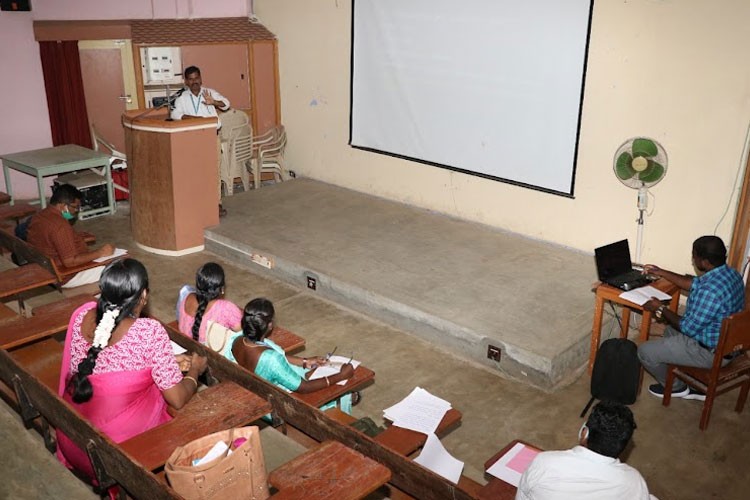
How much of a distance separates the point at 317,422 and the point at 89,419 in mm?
1027

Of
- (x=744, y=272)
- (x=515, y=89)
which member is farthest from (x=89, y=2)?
(x=744, y=272)

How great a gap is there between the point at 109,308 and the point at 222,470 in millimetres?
936

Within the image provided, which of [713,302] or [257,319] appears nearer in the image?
[257,319]

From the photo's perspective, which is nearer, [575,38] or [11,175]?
[575,38]

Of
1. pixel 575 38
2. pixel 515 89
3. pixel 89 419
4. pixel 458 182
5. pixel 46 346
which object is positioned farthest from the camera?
pixel 458 182

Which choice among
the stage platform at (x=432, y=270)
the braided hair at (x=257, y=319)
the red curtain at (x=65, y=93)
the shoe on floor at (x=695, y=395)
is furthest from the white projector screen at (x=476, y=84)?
the braided hair at (x=257, y=319)

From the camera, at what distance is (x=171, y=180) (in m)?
7.02

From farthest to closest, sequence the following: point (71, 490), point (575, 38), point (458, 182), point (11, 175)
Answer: point (11, 175)
point (458, 182)
point (575, 38)
point (71, 490)

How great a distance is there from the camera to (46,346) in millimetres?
4242

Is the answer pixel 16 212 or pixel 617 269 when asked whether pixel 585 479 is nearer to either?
pixel 617 269

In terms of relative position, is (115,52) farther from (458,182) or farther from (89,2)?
(458,182)

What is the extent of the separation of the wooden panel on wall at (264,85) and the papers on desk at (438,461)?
264 inches

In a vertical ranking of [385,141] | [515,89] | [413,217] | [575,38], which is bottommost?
[413,217]

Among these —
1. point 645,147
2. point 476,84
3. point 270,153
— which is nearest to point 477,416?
point 645,147
